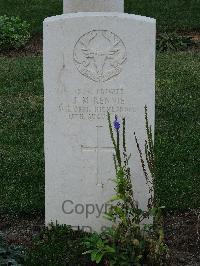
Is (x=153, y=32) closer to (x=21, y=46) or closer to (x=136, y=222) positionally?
(x=136, y=222)

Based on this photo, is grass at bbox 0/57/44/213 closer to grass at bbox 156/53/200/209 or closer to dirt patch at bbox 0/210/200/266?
dirt patch at bbox 0/210/200/266

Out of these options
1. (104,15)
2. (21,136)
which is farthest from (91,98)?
(21,136)

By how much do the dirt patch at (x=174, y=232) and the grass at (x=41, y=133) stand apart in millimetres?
122

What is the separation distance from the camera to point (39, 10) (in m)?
15.0

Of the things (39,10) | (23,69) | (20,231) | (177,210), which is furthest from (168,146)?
(39,10)

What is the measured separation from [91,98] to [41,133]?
2.88m

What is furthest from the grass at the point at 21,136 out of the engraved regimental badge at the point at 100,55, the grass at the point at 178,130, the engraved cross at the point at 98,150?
the engraved regimental badge at the point at 100,55

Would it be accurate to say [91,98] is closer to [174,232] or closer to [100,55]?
[100,55]

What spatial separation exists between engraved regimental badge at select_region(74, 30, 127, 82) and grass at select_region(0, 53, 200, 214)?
1.47 metres

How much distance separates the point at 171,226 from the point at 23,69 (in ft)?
17.6

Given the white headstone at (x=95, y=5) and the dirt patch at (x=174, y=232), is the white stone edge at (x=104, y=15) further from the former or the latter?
the dirt patch at (x=174, y=232)

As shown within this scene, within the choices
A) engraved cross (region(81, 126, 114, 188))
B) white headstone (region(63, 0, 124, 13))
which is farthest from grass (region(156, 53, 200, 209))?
white headstone (region(63, 0, 124, 13))

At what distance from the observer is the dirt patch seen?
5.14 metres

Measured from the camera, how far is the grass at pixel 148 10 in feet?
45.7
